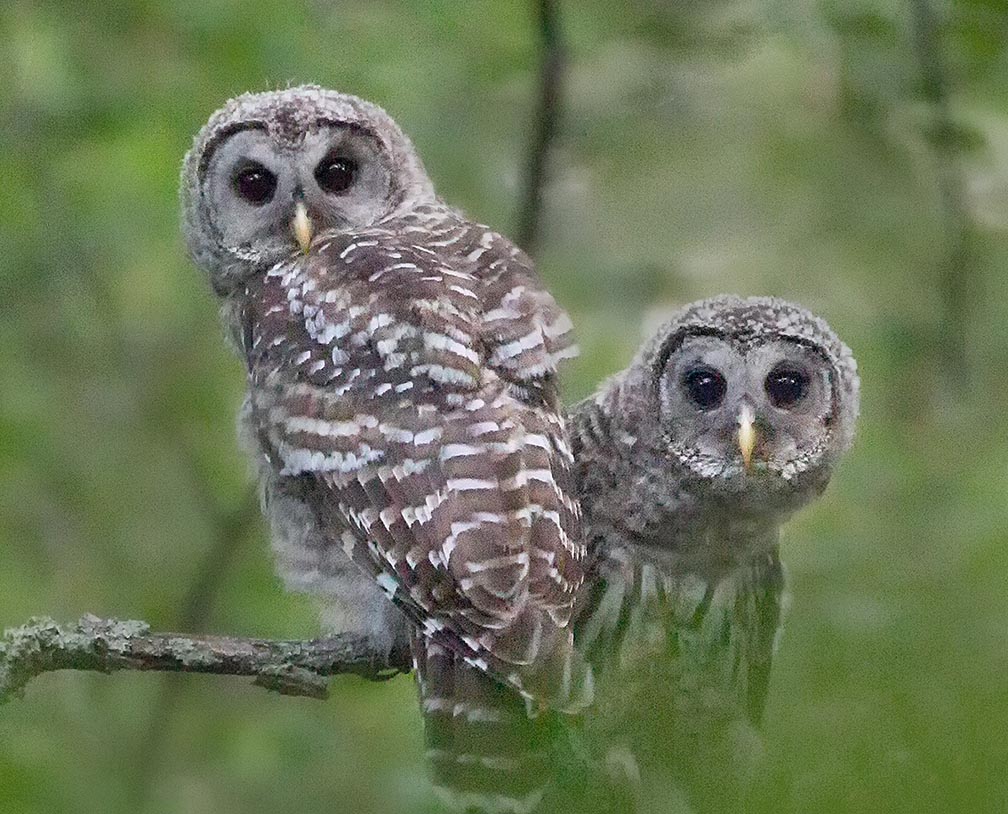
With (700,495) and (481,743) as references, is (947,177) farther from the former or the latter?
(481,743)

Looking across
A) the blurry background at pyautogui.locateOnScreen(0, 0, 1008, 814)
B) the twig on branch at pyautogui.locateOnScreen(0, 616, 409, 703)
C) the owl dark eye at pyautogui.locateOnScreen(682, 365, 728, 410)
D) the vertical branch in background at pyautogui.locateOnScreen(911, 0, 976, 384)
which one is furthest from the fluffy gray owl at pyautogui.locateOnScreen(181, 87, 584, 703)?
the vertical branch in background at pyautogui.locateOnScreen(911, 0, 976, 384)

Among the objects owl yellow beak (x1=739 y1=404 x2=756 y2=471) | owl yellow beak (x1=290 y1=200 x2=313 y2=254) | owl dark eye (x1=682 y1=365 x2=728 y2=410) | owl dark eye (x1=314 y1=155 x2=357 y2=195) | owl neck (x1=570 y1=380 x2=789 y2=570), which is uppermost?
owl dark eye (x1=314 y1=155 x2=357 y2=195)

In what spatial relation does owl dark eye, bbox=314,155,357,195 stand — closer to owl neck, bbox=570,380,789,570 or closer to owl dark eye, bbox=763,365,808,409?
owl neck, bbox=570,380,789,570

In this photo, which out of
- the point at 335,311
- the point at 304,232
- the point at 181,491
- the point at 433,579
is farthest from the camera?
the point at 181,491

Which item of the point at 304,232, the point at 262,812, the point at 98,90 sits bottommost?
the point at 262,812

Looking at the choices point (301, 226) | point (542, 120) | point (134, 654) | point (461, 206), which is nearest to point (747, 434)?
point (301, 226)

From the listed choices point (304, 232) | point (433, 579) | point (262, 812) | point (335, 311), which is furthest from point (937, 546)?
point (262, 812)

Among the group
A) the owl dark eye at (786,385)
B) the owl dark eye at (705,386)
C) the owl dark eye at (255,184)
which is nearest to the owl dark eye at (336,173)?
the owl dark eye at (255,184)

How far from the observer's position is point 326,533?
313cm

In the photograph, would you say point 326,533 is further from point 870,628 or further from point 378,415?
point 870,628

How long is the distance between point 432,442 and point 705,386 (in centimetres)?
82

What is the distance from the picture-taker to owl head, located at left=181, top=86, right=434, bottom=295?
12.2 feet

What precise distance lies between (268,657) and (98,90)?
121 inches

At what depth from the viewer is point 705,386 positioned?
330cm
